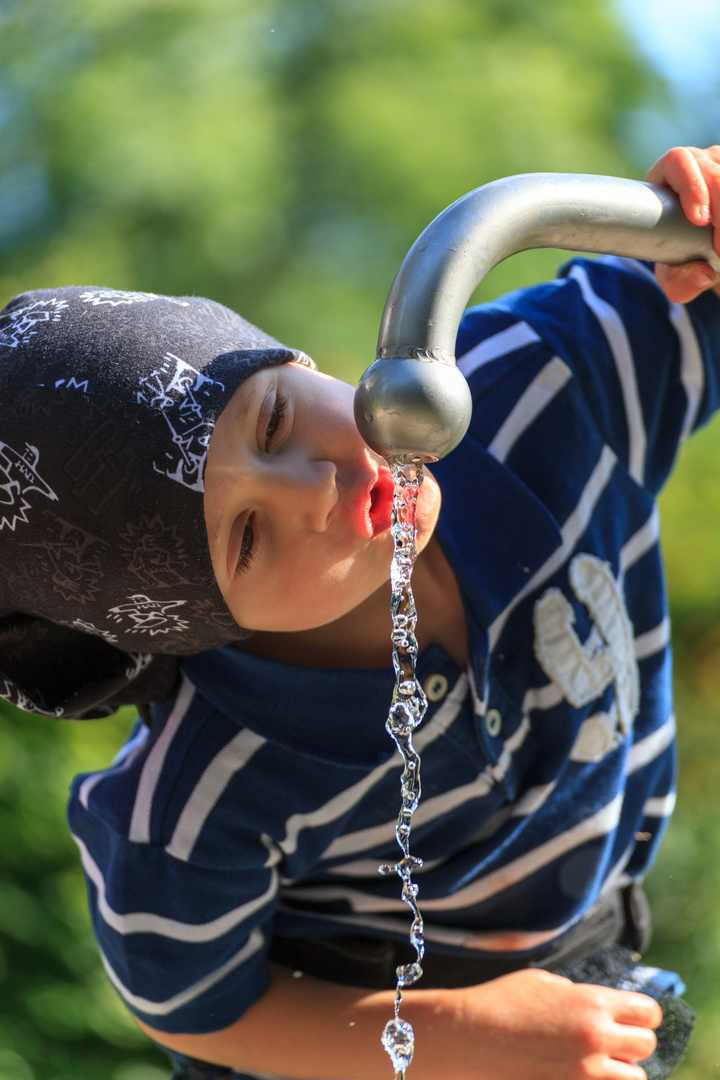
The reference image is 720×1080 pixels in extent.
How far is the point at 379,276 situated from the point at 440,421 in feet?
5.20

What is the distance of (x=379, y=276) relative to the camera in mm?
1980

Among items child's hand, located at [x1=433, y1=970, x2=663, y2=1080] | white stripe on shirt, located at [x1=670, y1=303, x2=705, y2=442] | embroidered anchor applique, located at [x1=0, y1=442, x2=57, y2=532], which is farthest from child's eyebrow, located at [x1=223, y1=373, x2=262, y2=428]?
child's hand, located at [x1=433, y1=970, x2=663, y2=1080]

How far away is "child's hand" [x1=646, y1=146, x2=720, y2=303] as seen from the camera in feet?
2.01

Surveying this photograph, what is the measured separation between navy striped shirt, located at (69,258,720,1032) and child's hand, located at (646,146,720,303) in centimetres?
17

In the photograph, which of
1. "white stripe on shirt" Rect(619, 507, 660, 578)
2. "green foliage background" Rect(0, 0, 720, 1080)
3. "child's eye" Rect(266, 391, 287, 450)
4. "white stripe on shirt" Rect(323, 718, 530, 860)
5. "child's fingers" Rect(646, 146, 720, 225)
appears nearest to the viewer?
"child's fingers" Rect(646, 146, 720, 225)

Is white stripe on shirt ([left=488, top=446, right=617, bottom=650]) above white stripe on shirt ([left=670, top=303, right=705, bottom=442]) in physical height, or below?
below

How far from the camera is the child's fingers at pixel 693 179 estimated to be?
0.61 meters

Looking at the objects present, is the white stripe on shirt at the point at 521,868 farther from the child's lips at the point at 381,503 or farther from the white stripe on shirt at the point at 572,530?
the child's lips at the point at 381,503

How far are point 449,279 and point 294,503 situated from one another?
0.83ft

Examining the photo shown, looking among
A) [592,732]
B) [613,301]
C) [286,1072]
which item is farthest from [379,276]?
[286,1072]

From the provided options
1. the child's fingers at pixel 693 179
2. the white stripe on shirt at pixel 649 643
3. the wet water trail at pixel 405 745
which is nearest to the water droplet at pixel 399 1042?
the wet water trail at pixel 405 745

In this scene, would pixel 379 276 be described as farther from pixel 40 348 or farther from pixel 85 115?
pixel 40 348

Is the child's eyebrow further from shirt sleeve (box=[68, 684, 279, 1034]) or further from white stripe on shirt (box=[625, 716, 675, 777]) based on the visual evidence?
white stripe on shirt (box=[625, 716, 675, 777])

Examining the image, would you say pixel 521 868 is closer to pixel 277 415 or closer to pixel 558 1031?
pixel 558 1031
